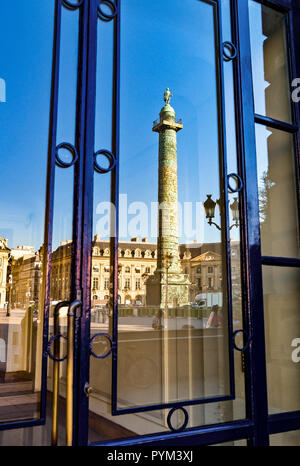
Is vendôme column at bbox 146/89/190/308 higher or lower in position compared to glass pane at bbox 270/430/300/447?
higher

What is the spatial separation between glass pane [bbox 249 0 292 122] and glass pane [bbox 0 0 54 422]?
937 millimetres

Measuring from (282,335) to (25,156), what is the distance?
130 cm

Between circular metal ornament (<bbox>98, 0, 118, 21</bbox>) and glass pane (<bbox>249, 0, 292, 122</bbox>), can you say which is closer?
circular metal ornament (<bbox>98, 0, 118, 21</bbox>)

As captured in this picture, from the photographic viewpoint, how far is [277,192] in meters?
1.73

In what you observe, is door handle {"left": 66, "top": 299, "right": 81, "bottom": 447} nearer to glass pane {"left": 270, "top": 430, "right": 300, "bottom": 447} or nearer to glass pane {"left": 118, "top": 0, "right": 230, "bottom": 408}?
glass pane {"left": 118, "top": 0, "right": 230, "bottom": 408}

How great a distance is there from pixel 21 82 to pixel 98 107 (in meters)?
0.40

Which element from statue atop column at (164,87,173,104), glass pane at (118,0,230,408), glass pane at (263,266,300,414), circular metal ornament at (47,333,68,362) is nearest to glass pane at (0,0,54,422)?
circular metal ornament at (47,333,68,362)

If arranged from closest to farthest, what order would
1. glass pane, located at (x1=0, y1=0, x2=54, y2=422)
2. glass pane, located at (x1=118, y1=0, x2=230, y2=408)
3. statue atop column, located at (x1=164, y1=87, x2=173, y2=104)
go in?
glass pane, located at (x1=0, y1=0, x2=54, y2=422)
glass pane, located at (x1=118, y1=0, x2=230, y2=408)
statue atop column, located at (x1=164, y1=87, x2=173, y2=104)

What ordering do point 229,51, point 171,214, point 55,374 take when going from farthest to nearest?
→ point 171,214 → point 229,51 → point 55,374

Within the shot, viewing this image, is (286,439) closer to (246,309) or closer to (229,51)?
(246,309)

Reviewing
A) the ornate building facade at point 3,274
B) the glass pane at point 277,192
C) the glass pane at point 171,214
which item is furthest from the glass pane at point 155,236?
the ornate building facade at point 3,274

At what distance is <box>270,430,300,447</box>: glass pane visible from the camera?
5.06 ft

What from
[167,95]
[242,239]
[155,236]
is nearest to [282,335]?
[242,239]

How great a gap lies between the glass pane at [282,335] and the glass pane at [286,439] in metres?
0.10
